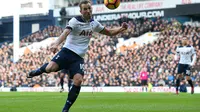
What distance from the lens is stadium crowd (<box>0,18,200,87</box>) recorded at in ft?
110

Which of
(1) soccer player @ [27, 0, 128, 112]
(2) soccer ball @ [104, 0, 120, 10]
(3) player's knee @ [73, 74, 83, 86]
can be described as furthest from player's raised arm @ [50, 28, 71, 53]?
(2) soccer ball @ [104, 0, 120, 10]

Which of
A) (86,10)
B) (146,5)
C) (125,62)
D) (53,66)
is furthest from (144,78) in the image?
(86,10)

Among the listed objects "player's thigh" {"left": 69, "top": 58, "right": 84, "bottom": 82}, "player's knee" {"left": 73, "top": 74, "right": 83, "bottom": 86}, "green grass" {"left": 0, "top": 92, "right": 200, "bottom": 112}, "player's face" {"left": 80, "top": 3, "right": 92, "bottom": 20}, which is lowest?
"green grass" {"left": 0, "top": 92, "right": 200, "bottom": 112}

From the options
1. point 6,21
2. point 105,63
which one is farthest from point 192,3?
point 6,21

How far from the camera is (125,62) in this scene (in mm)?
36938

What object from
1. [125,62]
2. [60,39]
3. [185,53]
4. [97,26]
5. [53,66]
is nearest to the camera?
[60,39]

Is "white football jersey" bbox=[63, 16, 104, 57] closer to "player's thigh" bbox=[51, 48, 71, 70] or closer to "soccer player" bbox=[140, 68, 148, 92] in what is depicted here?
"player's thigh" bbox=[51, 48, 71, 70]

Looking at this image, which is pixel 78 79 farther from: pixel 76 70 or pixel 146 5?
pixel 146 5

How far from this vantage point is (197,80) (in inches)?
1208

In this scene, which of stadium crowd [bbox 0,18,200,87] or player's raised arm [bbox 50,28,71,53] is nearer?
player's raised arm [bbox 50,28,71,53]

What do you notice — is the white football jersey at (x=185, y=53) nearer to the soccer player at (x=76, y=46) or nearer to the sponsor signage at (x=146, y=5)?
the soccer player at (x=76, y=46)

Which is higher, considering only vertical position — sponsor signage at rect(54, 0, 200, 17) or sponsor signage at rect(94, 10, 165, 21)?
sponsor signage at rect(54, 0, 200, 17)

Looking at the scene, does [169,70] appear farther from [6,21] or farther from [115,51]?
[6,21]

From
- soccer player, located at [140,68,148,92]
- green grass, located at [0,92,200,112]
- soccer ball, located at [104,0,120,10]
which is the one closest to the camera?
green grass, located at [0,92,200,112]
